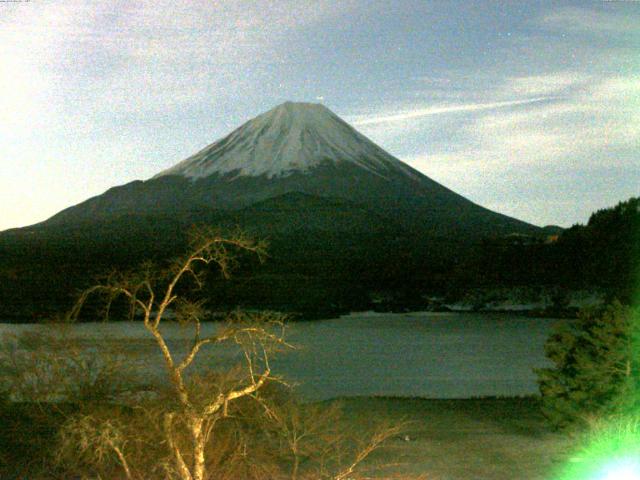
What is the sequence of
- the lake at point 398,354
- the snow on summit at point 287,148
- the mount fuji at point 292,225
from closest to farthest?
the lake at point 398,354
the mount fuji at point 292,225
the snow on summit at point 287,148

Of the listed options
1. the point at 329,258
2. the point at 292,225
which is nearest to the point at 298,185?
the point at 292,225

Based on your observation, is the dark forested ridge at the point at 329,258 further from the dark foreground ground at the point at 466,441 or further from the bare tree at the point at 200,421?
the bare tree at the point at 200,421

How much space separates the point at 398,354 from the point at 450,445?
59.9 feet

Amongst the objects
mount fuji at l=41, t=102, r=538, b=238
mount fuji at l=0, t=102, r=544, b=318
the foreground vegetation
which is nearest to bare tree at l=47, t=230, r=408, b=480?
the foreground vegetation

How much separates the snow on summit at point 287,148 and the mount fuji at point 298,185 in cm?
9

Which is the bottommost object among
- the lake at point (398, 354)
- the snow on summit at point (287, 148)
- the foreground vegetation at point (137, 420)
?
the lake at point (398, 354)

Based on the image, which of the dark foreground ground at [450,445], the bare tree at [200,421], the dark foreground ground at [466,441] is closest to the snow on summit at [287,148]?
the dark foreground ground at [466,441]

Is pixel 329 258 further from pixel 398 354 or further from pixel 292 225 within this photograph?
pixel 398 354

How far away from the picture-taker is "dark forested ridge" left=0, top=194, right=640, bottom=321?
40438 millimetres

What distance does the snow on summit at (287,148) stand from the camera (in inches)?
2913

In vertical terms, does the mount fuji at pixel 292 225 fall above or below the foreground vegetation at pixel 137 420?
above

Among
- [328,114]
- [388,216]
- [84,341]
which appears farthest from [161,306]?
[328,114]

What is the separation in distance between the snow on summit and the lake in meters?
30.4

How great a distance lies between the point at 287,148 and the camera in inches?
3044
